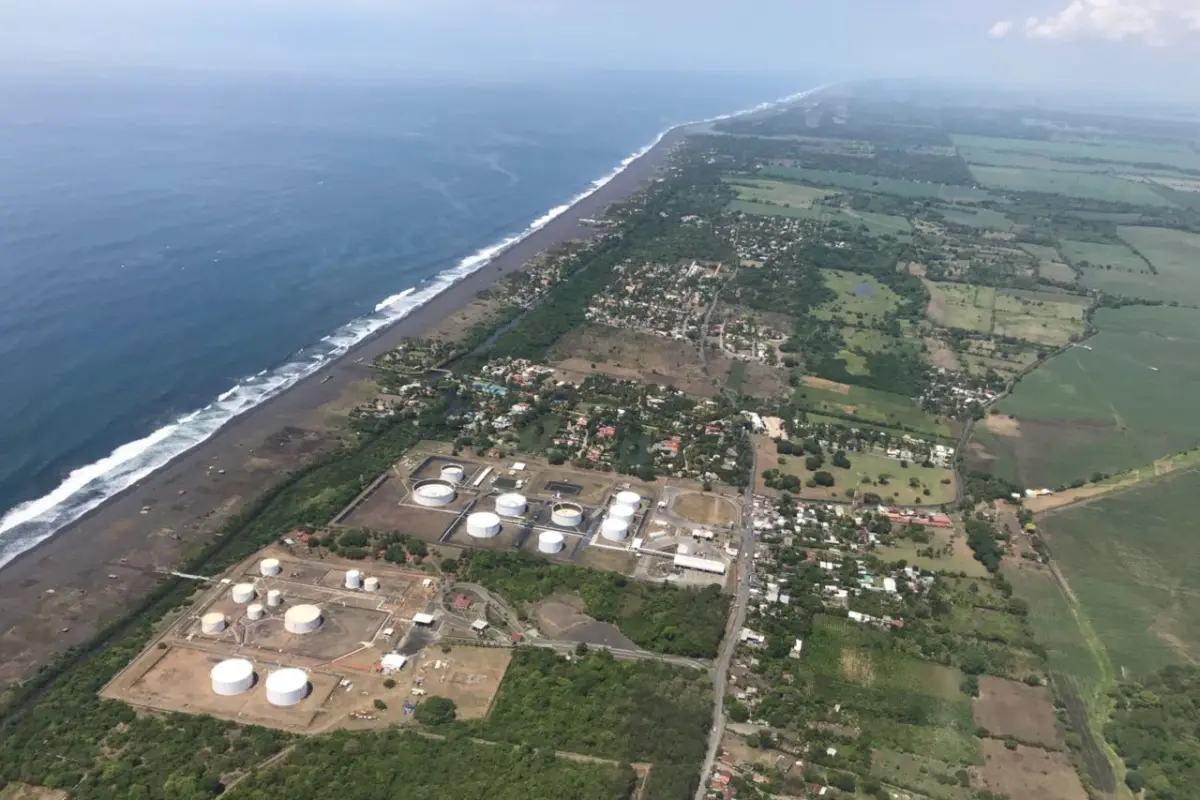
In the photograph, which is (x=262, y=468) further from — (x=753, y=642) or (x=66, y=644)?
(x=753, y=642)

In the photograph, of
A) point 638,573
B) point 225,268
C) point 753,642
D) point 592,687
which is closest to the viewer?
point 592,687

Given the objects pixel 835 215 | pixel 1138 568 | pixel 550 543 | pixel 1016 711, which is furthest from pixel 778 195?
pixel 1016 711

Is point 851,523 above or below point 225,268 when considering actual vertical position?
below

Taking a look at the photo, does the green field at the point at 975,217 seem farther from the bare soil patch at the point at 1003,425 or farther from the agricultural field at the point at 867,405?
the agricultural field at the point at 867,405

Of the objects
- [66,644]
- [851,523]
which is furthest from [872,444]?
[66,644]

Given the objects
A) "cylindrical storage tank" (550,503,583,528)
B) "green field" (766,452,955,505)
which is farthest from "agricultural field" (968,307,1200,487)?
"cylindrical storage tank" (550,503,583,528)

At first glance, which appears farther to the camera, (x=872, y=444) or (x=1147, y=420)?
(x=1147, y=420)

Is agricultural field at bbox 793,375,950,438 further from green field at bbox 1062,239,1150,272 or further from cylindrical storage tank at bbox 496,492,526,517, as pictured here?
green field at bbox 1062,239,1150,272
